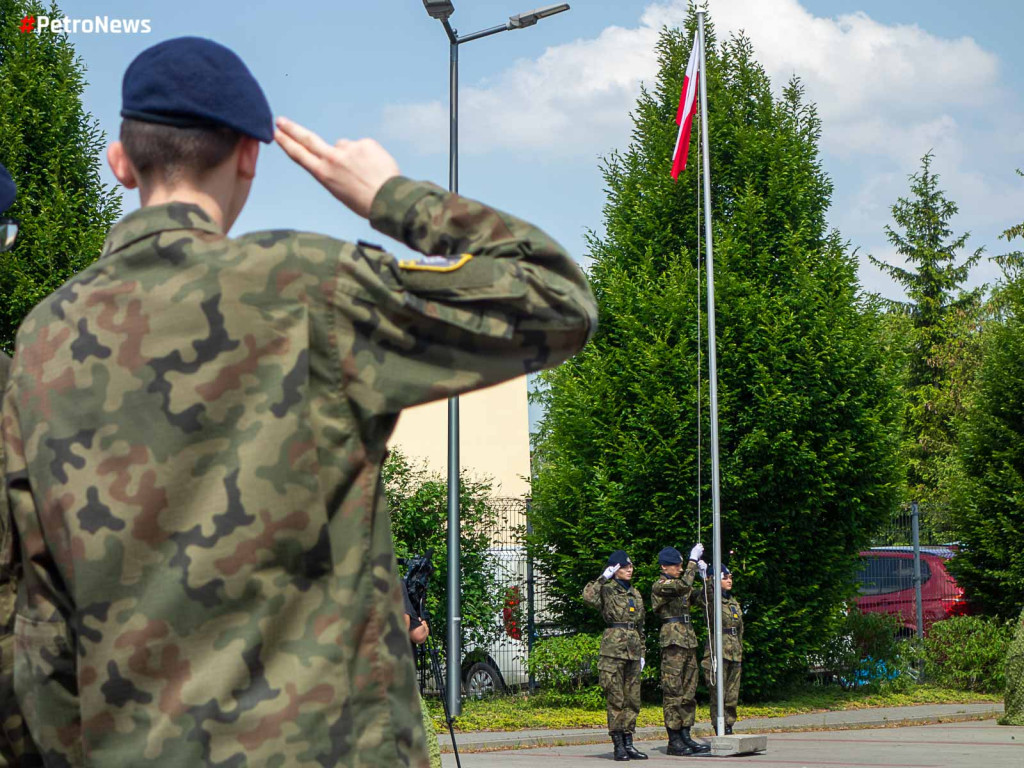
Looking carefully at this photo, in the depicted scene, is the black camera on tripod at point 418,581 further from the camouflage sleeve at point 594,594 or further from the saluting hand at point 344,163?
the saluting hand at point 344,163

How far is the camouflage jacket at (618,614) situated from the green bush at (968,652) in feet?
26.9

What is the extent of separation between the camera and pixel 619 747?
14.0 metres

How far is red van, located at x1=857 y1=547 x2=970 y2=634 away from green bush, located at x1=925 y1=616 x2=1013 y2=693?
703 mm

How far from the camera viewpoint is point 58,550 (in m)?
1.65

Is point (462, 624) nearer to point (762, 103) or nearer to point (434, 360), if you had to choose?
point (762, 103)

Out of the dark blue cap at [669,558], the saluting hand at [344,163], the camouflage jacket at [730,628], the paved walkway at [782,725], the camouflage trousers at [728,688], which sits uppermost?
the saluting hand at [344,163]

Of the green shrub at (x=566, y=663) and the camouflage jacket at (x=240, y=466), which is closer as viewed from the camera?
the camouflage jacket at (x=240, y=466)

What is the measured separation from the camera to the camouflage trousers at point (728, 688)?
1548cm

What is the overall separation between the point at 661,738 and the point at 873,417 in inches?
229

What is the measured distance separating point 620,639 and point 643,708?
4.34 metres

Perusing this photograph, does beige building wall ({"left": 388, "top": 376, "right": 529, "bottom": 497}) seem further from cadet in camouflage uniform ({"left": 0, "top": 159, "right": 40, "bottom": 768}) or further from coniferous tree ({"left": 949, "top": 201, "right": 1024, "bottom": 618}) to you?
cadet in camouflage uniform ({"left": 0, "top": 159, "right": 40, "bottom": 768})

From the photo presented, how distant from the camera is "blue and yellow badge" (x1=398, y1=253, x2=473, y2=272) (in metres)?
1.65

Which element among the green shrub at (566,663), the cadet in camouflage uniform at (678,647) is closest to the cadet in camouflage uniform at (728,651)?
the cadet in camouflage uniform at (678,647)

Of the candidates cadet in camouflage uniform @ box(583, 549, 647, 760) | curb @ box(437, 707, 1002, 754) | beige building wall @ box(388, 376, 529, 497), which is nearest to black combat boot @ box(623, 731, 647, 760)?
cadet in camouflage uniform @ box(583, 549, 647, 760)
